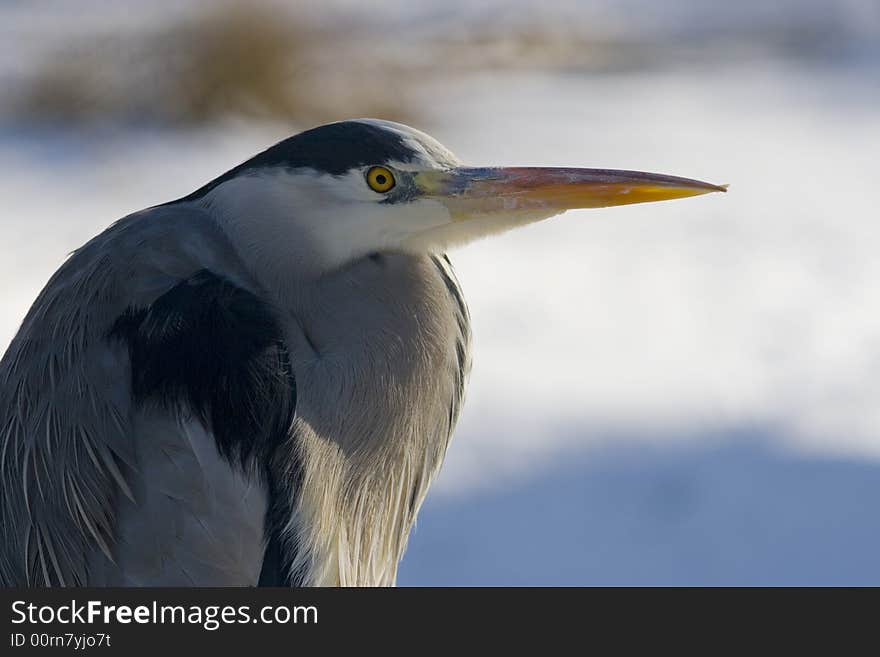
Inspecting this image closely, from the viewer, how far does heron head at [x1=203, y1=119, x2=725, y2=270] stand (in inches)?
43.5

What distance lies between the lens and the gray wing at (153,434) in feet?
3.52

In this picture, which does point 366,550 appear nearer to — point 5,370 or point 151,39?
point 5,370

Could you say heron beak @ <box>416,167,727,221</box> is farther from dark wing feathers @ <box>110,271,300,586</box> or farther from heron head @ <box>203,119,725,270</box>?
dark wing feathers @ <box>110,271,300,586</box>

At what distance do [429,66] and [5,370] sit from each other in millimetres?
3535

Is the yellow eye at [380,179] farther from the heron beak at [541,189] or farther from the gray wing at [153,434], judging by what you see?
the gray wing at [153,434]

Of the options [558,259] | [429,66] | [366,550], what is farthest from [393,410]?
[429,66]

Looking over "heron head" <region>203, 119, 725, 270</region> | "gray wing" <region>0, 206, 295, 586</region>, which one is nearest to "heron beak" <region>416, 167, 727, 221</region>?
"heron head" <region>203, 119, 725, 270</region>

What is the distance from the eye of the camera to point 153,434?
3.54 ft

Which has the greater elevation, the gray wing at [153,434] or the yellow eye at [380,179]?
the yellow eye at [380,179]

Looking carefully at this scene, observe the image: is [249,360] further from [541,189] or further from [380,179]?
[541,189]

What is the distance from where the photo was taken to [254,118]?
3.80 m

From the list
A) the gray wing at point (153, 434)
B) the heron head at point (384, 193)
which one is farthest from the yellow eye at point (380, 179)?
the gray wing at point (153, 434)

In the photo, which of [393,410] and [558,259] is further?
[558,259]

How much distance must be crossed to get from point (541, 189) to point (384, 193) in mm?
141
